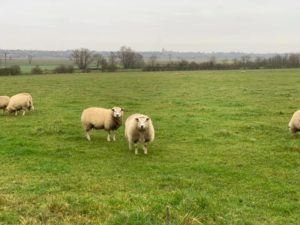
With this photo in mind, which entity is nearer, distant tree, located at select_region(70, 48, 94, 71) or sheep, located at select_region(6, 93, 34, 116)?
sheep, located at select_region(6, 93, 34, 116)

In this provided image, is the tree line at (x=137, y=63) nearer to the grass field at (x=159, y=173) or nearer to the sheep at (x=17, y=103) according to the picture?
the sheep at (x=17, y=103)

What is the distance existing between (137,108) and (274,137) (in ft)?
38.9

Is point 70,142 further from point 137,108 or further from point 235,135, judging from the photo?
point 137,108

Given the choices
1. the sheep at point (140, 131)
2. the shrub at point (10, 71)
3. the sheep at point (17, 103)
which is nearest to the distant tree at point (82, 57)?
the shrub at point (10, 71)

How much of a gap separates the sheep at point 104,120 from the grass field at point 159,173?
0.50 m

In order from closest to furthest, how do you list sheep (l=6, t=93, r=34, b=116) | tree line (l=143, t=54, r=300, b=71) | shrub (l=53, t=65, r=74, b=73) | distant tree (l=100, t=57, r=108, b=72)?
sheep (l=6, t=93, r=34, b=116) < shrub (l=53, t=65, r=74, b=73) < distant tree (l=100, t=57, r=108, b=72) < tree line (l=143, t=54, r=300, b=71)

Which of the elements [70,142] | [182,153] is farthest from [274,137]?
[70,142]

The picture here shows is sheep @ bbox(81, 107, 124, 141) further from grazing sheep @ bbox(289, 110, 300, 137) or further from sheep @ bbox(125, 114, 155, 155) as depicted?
grazing sheep @ bbox(289, 110, 300, 137)

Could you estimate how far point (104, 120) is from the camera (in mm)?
17438

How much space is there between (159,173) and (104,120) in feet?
17.8

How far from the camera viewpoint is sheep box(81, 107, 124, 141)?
55.9 feet

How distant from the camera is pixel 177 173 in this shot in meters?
12.6

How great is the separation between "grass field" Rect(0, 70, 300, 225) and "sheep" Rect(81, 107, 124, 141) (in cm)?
50

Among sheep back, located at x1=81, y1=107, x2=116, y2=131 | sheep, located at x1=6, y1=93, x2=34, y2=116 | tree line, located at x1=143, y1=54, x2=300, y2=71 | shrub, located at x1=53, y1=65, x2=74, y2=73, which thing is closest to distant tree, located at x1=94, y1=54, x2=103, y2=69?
shrub, located at x1=53, y1=65, x2=74, y2=73
